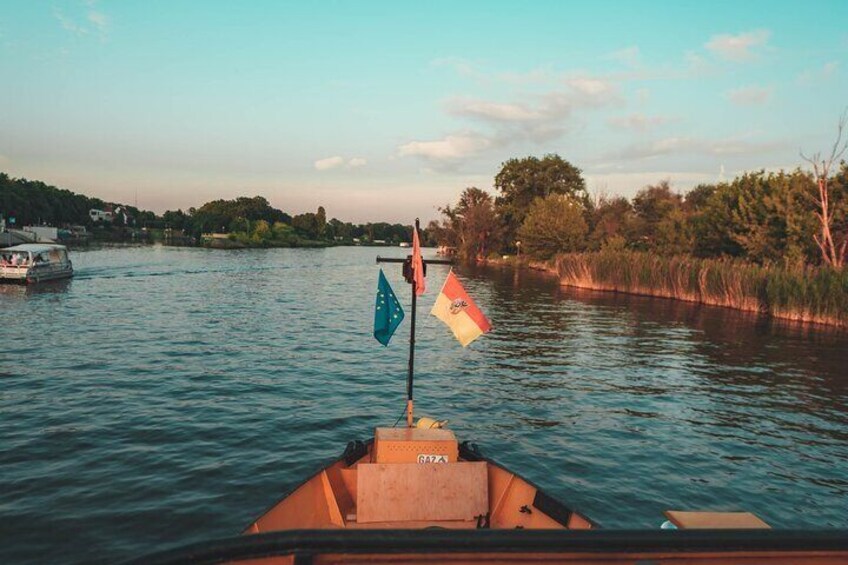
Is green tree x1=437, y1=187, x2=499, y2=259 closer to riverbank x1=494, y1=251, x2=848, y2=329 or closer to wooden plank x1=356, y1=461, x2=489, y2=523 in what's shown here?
riverbank x1=494, y1=251, x2=848, y2=329

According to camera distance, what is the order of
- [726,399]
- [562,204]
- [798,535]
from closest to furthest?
[798,535] → [726,399] → [562,204]

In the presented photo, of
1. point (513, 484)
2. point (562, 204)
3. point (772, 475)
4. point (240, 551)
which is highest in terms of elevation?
point (562, 204)

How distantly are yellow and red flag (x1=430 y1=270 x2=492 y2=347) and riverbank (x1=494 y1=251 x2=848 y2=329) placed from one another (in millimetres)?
31100

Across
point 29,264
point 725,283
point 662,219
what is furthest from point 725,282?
point 29,264

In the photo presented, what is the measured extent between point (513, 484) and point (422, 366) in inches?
562

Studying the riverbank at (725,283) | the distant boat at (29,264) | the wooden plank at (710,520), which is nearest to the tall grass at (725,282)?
the riverbank at (725,283)

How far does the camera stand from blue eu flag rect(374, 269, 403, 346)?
10.6 meters

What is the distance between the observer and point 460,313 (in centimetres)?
1066

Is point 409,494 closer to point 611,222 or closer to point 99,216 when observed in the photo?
point 611,222

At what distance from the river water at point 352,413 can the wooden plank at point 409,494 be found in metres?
2.77

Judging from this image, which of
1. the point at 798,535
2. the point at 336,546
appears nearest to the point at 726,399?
the point at 798,535

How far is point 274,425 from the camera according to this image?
14688 mm

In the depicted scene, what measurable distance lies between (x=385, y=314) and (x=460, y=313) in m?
1.34

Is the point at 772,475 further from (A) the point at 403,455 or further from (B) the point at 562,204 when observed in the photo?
(B) the point at 562,204
